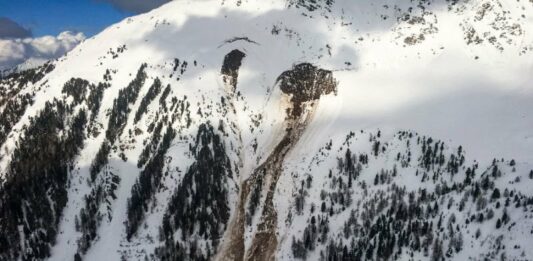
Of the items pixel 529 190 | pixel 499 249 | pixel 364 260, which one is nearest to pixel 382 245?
pixel 364 260

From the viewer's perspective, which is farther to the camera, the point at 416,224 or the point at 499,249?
the point at 416,224

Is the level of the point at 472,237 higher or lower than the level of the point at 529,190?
lower

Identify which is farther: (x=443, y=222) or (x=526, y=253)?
(x=443, y=222)

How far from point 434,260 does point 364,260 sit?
23489 mm

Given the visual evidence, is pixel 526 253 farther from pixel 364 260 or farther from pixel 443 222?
pixel 364 260

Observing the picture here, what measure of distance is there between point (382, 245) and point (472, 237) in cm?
2954

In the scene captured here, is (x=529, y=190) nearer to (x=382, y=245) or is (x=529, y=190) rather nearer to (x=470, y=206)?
(x=470, y=206)

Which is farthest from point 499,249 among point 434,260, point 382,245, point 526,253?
point 382,245

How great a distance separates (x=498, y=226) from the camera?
187875mm

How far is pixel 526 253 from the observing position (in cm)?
17812

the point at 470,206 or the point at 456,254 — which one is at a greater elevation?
the point at 470,206

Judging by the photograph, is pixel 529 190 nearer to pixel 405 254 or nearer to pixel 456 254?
pixel 456 254

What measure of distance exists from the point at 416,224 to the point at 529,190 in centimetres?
3874

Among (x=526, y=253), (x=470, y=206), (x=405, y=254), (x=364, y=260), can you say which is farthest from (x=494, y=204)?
(x=364, y=260)
